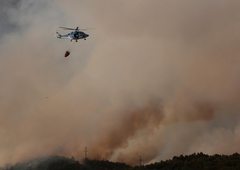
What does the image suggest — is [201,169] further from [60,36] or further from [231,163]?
[60,36]

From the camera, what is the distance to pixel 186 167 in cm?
16850

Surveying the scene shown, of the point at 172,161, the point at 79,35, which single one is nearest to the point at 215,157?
the point at 172,161

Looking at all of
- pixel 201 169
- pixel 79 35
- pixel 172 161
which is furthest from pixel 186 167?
pixel 79 35

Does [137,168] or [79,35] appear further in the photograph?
[137,168]

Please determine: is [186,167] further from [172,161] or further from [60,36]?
[60,36]

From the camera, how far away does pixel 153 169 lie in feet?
585

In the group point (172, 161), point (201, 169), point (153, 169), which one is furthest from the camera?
point (172, 161)

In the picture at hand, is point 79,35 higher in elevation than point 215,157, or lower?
higher

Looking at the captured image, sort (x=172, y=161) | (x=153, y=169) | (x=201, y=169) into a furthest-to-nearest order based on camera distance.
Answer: (x=172, y=161), (x=153, y=169), (x=201, y=169)

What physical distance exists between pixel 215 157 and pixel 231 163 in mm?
24818

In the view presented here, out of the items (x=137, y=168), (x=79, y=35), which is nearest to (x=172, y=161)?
(x=137, y=168)

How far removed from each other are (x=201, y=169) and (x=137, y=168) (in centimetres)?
3622

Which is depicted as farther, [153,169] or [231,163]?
[153,169]

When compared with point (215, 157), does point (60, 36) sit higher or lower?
higher
